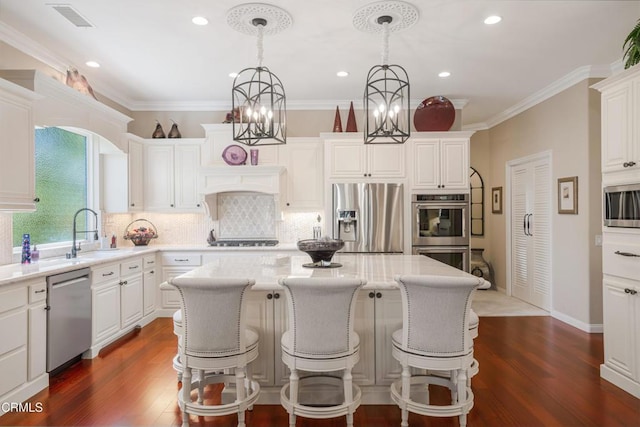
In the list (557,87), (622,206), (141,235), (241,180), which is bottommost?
(141,235)

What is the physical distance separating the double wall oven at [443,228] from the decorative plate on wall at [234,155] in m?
2.37

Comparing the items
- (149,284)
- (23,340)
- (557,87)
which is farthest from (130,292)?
(557,87)

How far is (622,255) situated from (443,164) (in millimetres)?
2339

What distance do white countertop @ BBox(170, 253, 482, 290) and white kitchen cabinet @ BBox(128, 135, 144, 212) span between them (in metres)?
2.41

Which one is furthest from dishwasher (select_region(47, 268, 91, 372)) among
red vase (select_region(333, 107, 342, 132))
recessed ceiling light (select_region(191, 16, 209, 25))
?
red vase (select_region(333, 107, 342, 132))

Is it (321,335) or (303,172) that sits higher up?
(303,172)

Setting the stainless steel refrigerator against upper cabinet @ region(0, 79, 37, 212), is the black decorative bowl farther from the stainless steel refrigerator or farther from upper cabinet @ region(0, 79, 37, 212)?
upper cabinet @ region(0, 79, 37, 212)

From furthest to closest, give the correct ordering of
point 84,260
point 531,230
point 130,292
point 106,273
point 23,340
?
point 531,230, point 130,292, point 106,273, point 84,260, point 23,340

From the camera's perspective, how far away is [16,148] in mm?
2863

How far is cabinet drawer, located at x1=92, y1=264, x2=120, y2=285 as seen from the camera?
3486 millimetres

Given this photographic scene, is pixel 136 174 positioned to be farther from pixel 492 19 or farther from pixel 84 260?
pixel 492 19

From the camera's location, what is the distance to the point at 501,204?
605 centimetres

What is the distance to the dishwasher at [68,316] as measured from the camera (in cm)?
289

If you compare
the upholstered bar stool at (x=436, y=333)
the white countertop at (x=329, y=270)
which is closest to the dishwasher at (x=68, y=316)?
the white countertop at (x=329, y=270)
